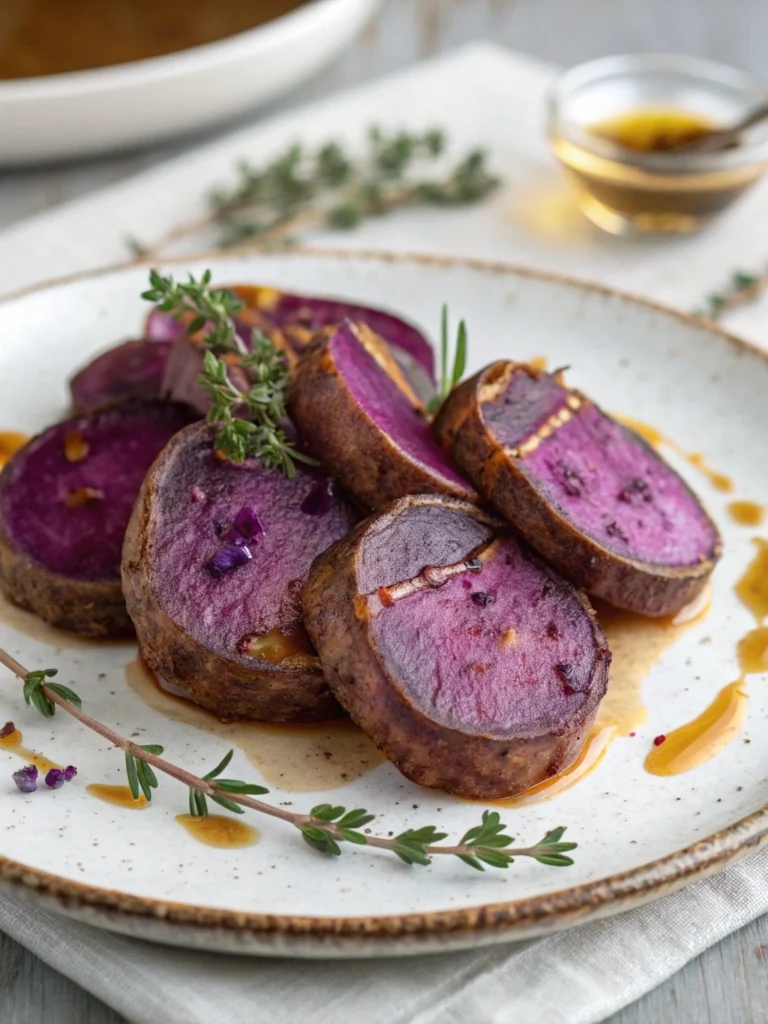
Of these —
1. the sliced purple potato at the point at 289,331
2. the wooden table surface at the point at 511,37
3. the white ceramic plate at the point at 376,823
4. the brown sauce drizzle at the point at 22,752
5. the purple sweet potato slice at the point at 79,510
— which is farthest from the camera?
the wooden table surface at the point at 511,37

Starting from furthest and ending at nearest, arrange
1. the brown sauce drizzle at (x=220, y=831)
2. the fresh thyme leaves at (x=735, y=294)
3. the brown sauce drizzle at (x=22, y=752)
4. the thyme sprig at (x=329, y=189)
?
the thyme sprig at (x=329, y=189) < the fresh thyme leaves at (x=735, y=294) < the brown sauce drizzle at (x=22, y=752) < the brown sauce drizzle at (x=220, y=831)

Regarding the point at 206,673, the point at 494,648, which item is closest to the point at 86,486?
the point at 206,673

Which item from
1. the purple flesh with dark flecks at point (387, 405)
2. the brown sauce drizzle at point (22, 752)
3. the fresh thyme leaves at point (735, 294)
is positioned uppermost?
the purple flesh with dark flecks at point (387, 405)

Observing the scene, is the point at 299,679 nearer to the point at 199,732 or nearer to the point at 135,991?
the point at 199,732

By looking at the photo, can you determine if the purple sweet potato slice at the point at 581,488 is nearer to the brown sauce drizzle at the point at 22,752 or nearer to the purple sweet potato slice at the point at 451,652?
the purple sweet potato slice at the point at 451,652

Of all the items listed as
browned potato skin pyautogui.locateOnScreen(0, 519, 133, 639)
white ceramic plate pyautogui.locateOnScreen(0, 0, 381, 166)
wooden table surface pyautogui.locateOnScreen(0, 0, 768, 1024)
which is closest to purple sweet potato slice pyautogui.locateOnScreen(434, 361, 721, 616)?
browned potato skin pyautogui.locateOnScreen(0, 519, 133, 639)

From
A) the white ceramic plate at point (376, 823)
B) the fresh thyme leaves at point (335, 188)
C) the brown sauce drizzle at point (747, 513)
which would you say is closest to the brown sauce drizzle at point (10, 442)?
the white ceramic plate at point (376, 823)

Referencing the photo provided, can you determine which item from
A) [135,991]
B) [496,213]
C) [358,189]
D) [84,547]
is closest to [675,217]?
[496,213]
